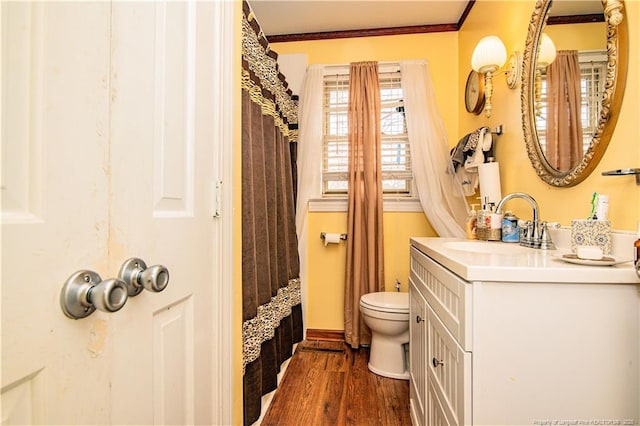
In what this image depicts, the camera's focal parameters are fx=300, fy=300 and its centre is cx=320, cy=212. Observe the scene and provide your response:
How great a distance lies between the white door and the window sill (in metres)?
1.73

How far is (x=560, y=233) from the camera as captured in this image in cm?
123

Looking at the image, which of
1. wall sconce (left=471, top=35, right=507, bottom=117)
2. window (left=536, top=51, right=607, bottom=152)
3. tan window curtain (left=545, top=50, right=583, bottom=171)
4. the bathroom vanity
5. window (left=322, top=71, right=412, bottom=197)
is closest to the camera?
the bathroom vanity

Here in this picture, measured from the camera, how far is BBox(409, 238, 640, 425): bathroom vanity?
0.75 metres

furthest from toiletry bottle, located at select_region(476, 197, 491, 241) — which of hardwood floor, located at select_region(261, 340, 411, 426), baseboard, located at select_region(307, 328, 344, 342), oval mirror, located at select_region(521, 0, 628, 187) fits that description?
baseboard, located at select_region(307, 328, 344, 342)

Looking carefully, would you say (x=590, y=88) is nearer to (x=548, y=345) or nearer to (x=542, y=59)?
(x=542, y=59)

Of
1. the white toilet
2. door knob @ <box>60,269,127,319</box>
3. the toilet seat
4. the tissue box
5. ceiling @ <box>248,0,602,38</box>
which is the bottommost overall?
the white toilet

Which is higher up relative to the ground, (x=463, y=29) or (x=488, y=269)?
(x=463, y=29)

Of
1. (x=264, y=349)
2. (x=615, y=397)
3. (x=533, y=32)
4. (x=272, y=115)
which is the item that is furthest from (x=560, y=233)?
(x=272, y=115)

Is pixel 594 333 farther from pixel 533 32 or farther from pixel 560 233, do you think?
pixel 533 32

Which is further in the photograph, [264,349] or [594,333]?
[264,349]

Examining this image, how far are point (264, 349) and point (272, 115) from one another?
138 centimetres

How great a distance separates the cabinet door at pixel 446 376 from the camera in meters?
0.80

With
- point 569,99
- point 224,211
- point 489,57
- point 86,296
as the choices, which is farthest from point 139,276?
point 489,57

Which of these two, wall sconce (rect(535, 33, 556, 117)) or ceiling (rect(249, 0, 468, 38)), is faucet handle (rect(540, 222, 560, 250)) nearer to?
wall sconce (rect(535, 33, 556, 117))
